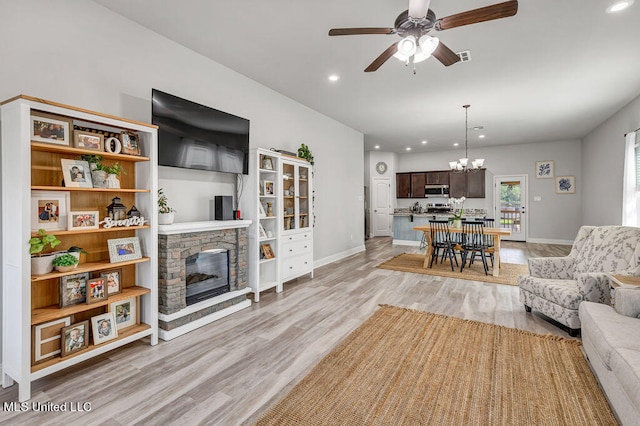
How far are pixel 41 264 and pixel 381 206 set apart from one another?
9.58 metres

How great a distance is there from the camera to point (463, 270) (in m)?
5.64

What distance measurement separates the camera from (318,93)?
490 centimetres

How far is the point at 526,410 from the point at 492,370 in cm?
45

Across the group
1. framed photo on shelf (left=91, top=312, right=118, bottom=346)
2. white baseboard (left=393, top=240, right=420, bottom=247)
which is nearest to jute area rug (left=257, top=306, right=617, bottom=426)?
framed photo on shelf (left=91, top=312, right=118, bottom=346)

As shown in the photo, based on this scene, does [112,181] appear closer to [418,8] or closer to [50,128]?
[50,128]

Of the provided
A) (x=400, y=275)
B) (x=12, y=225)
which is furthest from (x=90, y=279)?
(x=400, y=275)

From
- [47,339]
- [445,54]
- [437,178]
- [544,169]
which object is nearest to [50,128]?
[47,339]

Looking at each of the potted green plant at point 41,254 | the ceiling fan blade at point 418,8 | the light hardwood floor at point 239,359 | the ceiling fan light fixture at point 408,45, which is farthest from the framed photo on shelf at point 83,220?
the ceiling fan blade at point 418,8

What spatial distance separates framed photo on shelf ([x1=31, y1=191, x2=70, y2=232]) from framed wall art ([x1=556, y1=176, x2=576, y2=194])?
35.7 ft

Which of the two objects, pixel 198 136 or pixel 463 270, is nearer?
pixel 198 136

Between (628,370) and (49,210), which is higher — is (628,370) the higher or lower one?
the lower one

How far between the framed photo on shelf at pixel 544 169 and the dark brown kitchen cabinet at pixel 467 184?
4.69 ft

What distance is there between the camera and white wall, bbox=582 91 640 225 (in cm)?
558

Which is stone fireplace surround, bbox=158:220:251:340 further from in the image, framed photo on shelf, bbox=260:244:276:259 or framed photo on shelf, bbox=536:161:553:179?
framed photo on shelf, bbox=536:161:553:179
